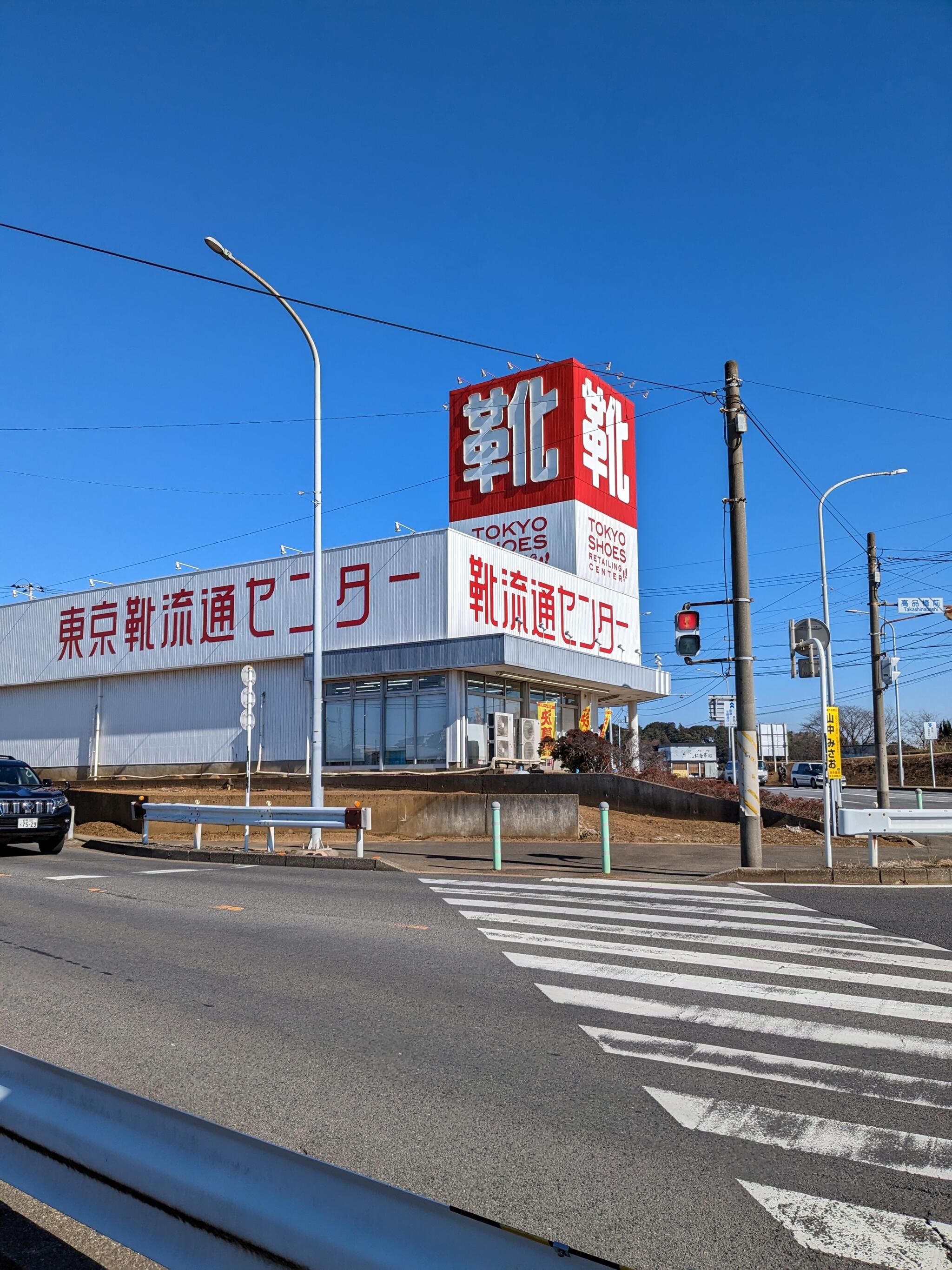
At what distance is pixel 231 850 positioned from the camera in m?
19.7

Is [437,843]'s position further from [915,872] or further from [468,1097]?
[468,1097]

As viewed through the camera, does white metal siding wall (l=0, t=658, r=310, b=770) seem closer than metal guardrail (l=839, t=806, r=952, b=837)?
No

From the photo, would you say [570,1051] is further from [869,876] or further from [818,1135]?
[869,876]

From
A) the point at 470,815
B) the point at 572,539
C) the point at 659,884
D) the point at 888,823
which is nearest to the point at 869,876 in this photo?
the point at 888,823

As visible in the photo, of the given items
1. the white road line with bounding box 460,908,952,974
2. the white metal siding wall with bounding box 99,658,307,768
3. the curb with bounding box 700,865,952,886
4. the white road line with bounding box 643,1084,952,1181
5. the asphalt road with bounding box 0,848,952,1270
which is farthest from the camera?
the white metal siding wall with bounding box 99,658,307,768

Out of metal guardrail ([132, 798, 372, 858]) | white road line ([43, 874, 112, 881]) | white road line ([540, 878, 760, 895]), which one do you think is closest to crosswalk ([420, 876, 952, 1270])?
white road line ([540, 878, 760, 895])

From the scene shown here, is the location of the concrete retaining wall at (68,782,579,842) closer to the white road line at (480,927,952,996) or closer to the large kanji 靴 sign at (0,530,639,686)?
the large kanji 靴 sign at (0,530,639,686)

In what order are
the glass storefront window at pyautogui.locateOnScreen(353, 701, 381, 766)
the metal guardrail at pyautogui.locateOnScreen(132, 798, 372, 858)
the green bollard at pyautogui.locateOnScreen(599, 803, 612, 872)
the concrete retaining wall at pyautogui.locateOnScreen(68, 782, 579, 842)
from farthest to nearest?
the glass storefront window at pyautogui.locateOnScreen(353, 701, 381, 766)
the concrete retaining wall at pyautogui.locateOnScreen(68, 782, 579, 842)
the metal guardrail at pyautogui.locateOnScreen(132, 798, 372, 858)
the green bollard at pyautogui.locateOnScreen(599, 803, 612, 872)

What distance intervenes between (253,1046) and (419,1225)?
406 centimetres

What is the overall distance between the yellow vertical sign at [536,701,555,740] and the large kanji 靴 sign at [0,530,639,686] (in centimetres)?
231

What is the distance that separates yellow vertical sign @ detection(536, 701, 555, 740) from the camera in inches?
1358

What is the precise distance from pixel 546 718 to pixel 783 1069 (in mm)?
29324

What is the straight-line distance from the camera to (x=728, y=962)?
27.8 feet

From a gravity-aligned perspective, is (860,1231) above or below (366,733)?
below
